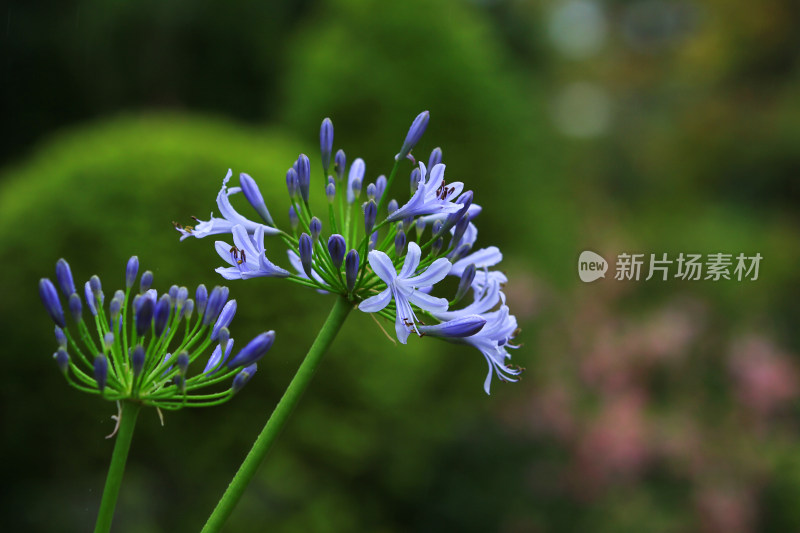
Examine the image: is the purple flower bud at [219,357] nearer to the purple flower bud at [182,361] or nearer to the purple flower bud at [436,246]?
the purple flower bud at [182,361]

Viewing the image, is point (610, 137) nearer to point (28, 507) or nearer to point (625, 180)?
point (625, 180)

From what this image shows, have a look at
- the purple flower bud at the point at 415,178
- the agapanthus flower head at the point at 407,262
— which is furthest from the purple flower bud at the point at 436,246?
the purple flower bud at the point at 415,178

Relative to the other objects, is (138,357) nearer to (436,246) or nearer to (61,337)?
(61,337)

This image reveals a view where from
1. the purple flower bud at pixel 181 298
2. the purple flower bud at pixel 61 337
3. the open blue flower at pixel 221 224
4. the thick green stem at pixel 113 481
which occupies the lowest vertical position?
the thick green stem at pixel 113 481

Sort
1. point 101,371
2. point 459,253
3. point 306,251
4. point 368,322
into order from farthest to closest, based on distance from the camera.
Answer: point 368,322
point 459,253
point 306,251
point 101,371

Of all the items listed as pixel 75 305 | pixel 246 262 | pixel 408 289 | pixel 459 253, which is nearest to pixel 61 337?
pixel 75 305
